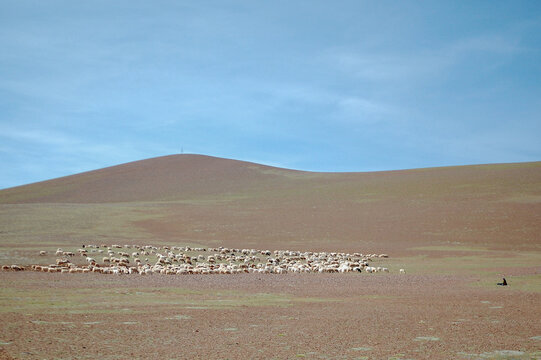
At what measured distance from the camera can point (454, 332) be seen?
10445 millimetres

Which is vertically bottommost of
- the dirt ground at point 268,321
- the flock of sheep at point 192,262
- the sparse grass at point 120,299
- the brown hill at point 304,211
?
the dirt ground at point 268,321

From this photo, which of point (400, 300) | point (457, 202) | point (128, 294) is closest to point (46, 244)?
point (128, 294)

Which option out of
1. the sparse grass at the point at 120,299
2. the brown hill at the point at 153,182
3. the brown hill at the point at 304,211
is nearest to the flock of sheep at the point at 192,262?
the brown hill at the point at 304,211

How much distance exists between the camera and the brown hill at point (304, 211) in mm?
39250

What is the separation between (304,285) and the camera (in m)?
19.1

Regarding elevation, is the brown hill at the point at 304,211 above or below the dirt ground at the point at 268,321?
above

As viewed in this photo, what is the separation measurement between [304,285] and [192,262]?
9.77m

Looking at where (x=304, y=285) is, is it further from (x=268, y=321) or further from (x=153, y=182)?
(x=153, y=182)

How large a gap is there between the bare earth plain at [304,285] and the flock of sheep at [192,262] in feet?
3.91

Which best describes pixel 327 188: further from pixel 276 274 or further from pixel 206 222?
pixel 276 274

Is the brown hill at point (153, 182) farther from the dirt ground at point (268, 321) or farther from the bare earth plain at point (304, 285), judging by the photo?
the dirt ground at point (268, 321)

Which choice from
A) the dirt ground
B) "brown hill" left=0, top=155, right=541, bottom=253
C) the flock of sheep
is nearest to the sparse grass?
the dirt ground

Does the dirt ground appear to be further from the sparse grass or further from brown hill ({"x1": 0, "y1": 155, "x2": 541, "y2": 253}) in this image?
brown hill ({"x1": 0, "y1": 155, "x2": 541, "y2": 253})

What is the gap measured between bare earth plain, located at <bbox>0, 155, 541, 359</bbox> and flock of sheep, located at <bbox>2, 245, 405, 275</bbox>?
119 cm
